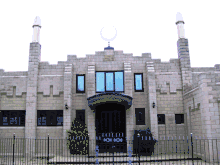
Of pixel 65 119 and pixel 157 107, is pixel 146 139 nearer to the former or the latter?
pixel 157 107

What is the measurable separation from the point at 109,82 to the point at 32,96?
233 inches

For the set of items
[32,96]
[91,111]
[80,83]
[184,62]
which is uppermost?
[184,62]

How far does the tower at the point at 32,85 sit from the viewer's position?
49.1ft

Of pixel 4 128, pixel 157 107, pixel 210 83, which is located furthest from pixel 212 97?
pixel 4 128

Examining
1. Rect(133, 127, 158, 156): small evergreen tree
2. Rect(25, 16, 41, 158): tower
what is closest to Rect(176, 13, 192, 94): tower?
Rect(133, 127, 158, 156): small evergreen tree

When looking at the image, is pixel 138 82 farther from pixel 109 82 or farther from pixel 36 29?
pixel 36 29

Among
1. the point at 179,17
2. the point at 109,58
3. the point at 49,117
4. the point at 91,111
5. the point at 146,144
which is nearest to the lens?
the point at 146,144

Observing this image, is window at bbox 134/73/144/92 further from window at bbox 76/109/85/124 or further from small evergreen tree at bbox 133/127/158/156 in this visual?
window at bbox 76/109/85/124

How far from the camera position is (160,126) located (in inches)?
592

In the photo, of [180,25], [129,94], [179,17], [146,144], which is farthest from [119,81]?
[179,17]

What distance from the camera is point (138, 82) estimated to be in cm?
1570

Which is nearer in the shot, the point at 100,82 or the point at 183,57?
the point at 100,82

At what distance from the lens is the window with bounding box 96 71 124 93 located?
15375 millimetres

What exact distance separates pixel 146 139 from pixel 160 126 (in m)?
2.00
